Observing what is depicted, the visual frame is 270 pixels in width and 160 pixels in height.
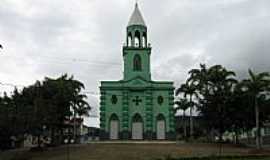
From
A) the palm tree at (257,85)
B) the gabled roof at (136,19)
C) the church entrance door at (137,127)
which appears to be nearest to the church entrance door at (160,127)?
the church entrance door at (137,127)

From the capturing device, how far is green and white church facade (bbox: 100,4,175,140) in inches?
2872

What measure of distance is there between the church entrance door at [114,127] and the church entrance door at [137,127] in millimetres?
2573

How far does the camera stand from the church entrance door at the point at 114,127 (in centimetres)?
7312

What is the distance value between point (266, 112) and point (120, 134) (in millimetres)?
23653

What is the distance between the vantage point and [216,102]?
182 ft

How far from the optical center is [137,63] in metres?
76.9

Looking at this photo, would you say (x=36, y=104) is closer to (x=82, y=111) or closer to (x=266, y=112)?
(x=82, y=111)

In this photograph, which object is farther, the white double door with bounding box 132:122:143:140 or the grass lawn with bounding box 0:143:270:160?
the white double door with bounding box 132:122:143:140

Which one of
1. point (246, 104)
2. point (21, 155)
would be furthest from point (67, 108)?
point (246, 104)

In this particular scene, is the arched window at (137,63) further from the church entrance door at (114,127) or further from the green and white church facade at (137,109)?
the church entrance door at (114,127)

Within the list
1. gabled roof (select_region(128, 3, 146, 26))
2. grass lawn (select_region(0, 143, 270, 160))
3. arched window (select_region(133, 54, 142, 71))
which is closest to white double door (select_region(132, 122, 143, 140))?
arched window (select_region(133, 54, 142, 71))

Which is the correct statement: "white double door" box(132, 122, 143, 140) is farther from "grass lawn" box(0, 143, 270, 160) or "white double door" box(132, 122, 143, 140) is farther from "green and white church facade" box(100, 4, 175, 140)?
"grass lawn" box(0, 143, 270, 160)

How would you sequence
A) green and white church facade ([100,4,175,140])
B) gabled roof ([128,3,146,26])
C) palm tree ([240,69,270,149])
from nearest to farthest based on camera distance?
palm tree ([240,69,270,149]) → green and white church facade ([100,4,175,140]) → gabled roof ([128,3,146,26])

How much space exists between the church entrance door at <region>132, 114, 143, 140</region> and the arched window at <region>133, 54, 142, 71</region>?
7876 mm
